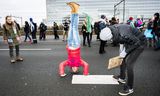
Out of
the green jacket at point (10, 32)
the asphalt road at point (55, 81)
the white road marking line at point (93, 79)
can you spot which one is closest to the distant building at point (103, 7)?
the green jacket at point (10, 32)

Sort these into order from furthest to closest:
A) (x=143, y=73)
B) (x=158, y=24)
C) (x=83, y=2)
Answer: (x=83, y=2), (x=158, y=24), (x=143, y=73)

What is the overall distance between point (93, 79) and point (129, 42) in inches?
74.1

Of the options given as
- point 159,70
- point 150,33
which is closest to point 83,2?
point 150,33

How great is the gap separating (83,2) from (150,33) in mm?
81015

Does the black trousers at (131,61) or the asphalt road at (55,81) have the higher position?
the black trousers at (131,61)

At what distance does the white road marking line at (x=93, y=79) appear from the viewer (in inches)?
265

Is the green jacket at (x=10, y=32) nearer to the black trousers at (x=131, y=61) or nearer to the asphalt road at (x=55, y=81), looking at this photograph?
the asphalt road at (x=55, y=81)

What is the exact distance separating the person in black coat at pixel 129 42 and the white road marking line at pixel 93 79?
105 cm

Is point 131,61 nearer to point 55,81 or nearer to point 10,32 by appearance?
point 55,81

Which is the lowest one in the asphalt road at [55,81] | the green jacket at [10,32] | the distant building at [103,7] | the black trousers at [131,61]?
the asphalt road at [55,81]

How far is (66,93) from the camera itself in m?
5.82

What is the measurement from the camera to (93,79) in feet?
23.1

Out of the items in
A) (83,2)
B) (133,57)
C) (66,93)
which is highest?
(83,2)

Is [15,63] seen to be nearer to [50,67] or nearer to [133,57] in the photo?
[50,67]
